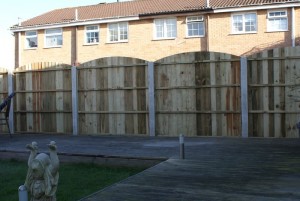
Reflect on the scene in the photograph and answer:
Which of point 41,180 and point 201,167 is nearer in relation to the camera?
point 41,180

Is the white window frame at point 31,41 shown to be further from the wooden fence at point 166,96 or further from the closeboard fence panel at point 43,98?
the closeboard fence panel at point 43,98

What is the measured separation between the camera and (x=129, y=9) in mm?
29391

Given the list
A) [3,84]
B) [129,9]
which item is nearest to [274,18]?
[129,9]

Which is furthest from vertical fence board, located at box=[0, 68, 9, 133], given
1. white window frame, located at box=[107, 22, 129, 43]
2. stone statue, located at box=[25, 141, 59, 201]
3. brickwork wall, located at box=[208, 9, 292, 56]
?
brickwork wall, located at box=[208, 9, 292, 56]

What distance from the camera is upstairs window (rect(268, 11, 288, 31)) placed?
23.4 meters

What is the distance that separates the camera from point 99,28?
27438 mm

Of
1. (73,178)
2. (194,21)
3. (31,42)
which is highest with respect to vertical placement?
(194,21)

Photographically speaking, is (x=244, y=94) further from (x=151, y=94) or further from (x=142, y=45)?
(x=142, y=45)

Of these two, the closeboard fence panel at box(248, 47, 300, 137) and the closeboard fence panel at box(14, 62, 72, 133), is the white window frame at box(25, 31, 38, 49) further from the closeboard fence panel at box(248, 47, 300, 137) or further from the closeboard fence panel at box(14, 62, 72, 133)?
the closeboard fence panel at box(248, 47, 300, 137)

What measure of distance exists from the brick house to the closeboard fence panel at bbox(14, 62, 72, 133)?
42.2 feet

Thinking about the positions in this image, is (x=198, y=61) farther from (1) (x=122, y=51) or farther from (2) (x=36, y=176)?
(1) (x=122, y=51)

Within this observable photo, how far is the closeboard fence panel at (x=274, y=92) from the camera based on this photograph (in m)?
10.8

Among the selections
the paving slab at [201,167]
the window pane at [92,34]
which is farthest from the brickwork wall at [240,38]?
the paving slab at [201,167]

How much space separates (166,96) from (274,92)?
2.99 m
